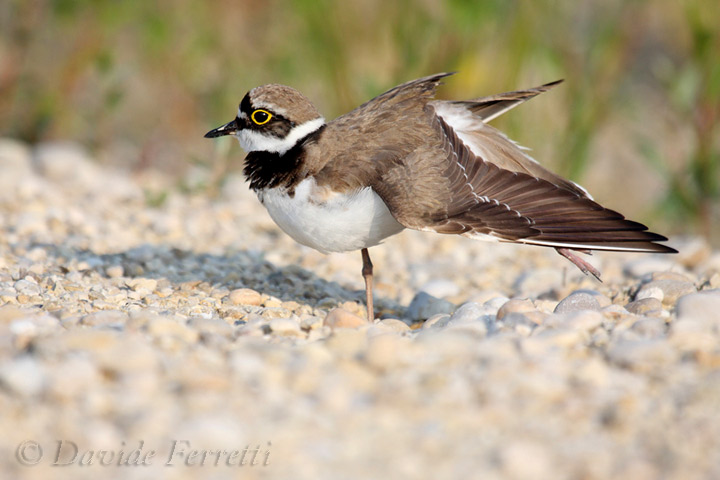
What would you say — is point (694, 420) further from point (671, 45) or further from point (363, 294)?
point (671, 45)

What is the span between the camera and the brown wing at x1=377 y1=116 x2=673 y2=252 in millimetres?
3566

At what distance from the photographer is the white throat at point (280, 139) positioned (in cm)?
424

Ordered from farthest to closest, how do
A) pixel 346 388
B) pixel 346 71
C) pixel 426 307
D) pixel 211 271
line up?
pixel 346 71 < pixel 211 271 < pixel 426 307 < pixel 346 388

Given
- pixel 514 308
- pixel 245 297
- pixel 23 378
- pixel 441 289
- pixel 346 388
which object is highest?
pixel 514 308

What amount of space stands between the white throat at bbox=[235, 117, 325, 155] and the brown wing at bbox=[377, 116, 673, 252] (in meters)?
0.63

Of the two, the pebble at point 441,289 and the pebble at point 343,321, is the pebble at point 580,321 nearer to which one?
the pebble at point 343,321

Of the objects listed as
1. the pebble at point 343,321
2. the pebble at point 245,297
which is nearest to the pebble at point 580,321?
the pebble at point 343,321

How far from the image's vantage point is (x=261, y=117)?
4277 mm

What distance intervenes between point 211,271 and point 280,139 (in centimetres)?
112

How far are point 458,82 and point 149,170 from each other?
9.92ft

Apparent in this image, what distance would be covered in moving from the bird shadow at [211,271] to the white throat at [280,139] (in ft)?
2.86

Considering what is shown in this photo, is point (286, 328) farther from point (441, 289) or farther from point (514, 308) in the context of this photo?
point (441, 289)

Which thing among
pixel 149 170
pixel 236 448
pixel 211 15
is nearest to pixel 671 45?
pixel 211 15

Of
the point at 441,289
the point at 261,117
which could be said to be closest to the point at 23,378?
the point at 261,117
